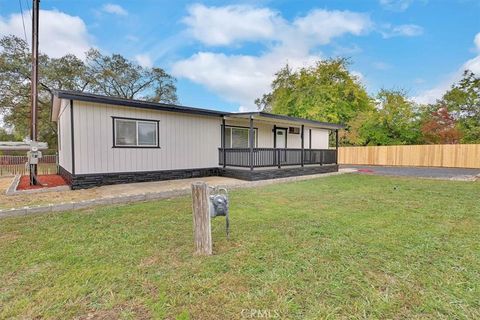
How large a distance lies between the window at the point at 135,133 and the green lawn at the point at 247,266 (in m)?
3.76

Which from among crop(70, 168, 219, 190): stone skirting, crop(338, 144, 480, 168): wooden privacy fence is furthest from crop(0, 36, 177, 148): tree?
crop(338, 144, 480, 168): wooden privacy fence

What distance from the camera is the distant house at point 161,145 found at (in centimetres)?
737

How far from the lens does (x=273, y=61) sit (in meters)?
25.3

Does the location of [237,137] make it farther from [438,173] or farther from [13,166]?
[13,166]

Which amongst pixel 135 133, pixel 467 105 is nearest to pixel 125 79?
pixel 135 133

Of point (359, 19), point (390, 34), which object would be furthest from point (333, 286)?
point (390, 34)

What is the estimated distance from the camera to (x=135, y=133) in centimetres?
834

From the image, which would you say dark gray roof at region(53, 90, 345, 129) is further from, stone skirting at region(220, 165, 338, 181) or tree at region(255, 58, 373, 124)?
tree at region(255, 58, 373, 124)

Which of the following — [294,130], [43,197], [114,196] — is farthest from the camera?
[294,130]

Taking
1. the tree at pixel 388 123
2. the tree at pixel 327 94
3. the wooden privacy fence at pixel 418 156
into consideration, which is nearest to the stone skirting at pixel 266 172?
the wooden privacy fence at pixel 418 156

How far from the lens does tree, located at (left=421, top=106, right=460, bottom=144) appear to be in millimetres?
20734

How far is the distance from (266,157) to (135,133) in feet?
16.0

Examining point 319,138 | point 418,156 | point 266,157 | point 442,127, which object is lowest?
point 418,156

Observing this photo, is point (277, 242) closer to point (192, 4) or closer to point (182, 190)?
point (182, 190)
